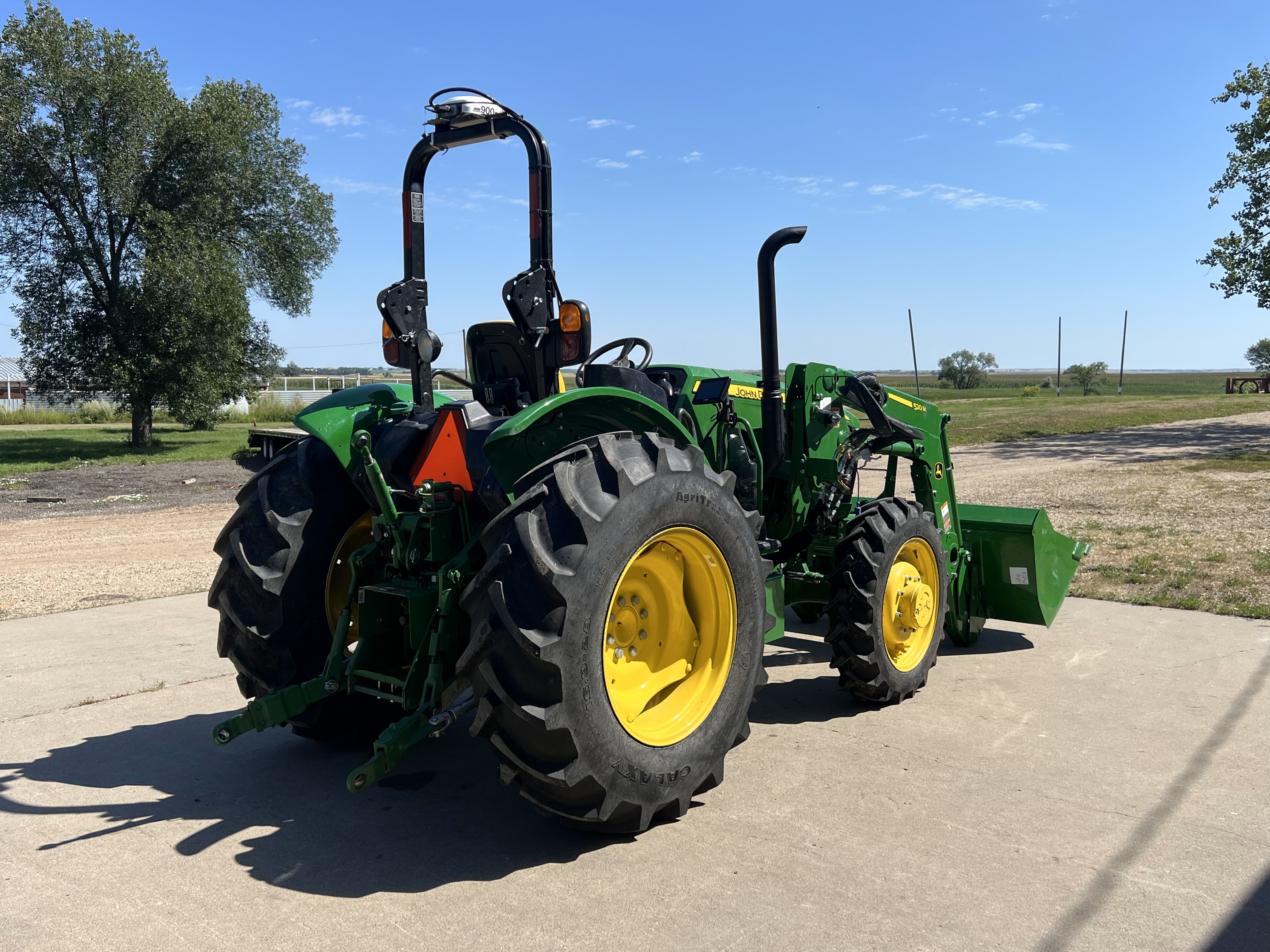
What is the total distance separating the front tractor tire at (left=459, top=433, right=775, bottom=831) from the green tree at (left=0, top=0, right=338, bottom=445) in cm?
2278

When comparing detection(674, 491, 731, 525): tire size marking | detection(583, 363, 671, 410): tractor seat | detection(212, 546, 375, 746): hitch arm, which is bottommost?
detection(212, 546, 375, 746): hitch arm

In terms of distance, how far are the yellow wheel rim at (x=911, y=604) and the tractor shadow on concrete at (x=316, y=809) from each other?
236cm

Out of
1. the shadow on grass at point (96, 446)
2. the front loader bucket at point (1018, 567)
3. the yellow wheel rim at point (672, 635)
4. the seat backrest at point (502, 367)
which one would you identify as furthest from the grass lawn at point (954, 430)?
the yellow wheel rim at point (672, 635)

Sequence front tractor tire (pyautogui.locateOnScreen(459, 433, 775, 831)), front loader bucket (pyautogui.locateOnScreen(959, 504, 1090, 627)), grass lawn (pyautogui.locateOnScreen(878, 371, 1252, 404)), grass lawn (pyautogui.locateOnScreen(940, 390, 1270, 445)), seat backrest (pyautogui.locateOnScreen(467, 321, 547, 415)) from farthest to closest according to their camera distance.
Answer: grass lawn (pyautogui.locateOnScreen(878, 371, 1252, 404)) < grass lawn (pyautogui.locateOnScreen(940, 390, 1270, 445)) < front loader bucket (pyautogui.locateOnScreen(959, 504, 1090, 627)) < seat backrest (pyautogui.locateOnScreen(467, 321, 547, 415)) < front tractor tire (pyautogui.locateOnScreen(459, 433, 775, 831))

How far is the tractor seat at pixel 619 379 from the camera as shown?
4781 mm

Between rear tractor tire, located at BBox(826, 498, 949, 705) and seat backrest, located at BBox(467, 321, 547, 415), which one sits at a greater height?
seat backrest, located at BBox(467, 321, 547, 415)

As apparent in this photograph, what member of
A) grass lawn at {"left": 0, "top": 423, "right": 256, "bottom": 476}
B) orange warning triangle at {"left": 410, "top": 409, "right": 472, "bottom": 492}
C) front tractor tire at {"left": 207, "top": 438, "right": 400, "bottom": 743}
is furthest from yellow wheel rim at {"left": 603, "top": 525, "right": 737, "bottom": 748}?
grass lawn at {"left": 0, "top": 423, "right": 256, "bottom": 476}

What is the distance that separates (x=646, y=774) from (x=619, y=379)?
200cm

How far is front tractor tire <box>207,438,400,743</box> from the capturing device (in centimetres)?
430

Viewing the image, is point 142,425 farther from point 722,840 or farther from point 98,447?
point 722,840

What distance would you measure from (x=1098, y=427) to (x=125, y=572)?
28.2 meters

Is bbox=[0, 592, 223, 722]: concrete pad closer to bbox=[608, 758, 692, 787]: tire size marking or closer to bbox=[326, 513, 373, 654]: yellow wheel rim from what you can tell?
bbox=[326, 513, 373, 654]: yellow wheel rim

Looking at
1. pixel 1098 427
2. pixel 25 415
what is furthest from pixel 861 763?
pixel 25 415

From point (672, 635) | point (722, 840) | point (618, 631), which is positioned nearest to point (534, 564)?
point (618, 631)
